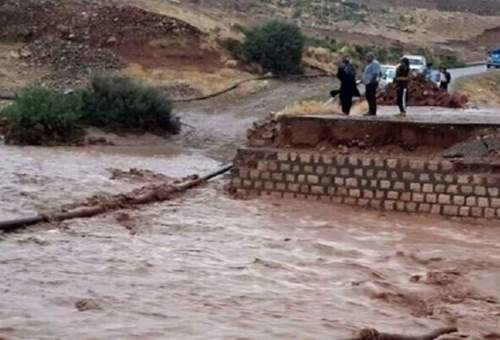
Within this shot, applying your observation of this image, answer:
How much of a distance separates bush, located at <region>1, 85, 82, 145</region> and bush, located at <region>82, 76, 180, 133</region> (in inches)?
55.3

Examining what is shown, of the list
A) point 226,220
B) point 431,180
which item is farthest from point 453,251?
point 226,220

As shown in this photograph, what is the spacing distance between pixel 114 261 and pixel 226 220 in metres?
4.51

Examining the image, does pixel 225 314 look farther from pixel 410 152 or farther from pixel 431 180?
pixel 410 152

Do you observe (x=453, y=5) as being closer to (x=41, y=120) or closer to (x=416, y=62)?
(x=416, y=62)

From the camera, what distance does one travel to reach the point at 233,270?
14141 millimetres

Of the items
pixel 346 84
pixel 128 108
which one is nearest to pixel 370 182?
pixel 346 84

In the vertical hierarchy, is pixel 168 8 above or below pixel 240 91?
above

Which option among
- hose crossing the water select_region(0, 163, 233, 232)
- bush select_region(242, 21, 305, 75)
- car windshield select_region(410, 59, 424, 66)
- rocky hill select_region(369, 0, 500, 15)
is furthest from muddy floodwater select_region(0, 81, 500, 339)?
rocky hill select_region(369, 0, 500, 15)

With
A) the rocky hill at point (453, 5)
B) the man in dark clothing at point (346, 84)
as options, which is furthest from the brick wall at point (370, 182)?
the rocky hill at point (453, 5)

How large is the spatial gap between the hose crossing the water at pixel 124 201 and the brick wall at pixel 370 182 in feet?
4.65

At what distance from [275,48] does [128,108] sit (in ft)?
48.5

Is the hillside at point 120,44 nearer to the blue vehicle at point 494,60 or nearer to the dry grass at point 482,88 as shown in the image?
the dry grass at point 482,88

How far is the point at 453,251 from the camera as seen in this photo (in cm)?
1656

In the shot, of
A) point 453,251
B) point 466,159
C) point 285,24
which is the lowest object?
point 453,251
